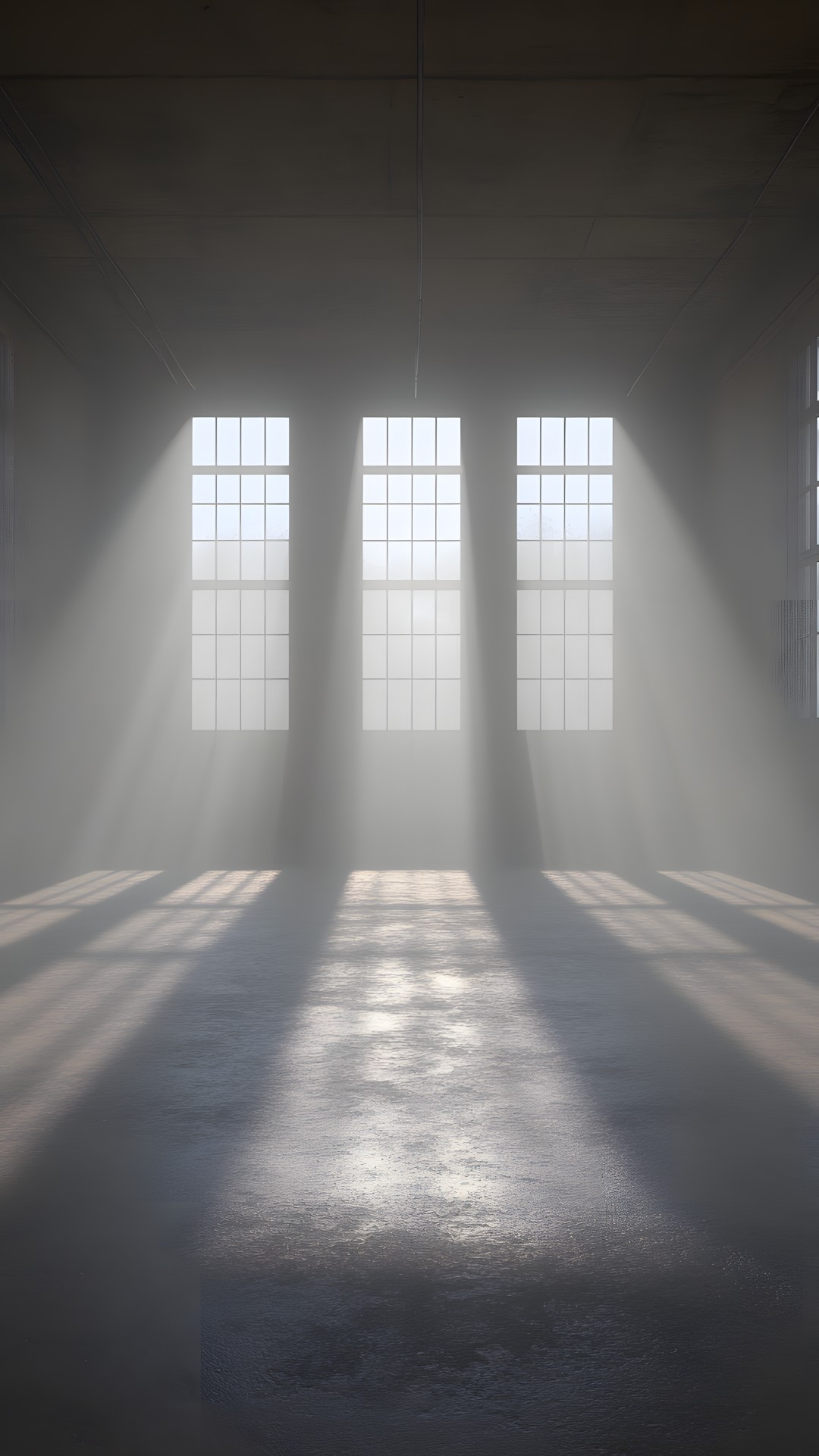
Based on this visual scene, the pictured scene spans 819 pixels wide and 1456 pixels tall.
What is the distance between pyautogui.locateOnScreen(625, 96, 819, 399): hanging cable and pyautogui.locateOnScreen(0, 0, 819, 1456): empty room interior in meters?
0.11

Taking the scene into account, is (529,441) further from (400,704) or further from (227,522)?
(227,522)

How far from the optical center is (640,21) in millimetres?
8109

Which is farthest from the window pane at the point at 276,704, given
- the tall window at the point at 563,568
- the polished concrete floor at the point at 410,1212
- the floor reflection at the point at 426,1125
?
the floor reflection at the point at 426,1125

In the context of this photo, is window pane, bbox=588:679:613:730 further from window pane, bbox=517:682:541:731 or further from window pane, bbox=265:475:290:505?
window pane, bbox=265:475:290:505

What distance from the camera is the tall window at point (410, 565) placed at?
16.2 metres

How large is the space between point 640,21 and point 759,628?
820 cm

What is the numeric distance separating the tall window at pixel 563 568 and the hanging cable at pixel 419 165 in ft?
10.6

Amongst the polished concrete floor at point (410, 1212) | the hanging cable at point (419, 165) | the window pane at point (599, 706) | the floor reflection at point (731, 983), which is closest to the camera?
the polished concrete floor at point (410, 1212)

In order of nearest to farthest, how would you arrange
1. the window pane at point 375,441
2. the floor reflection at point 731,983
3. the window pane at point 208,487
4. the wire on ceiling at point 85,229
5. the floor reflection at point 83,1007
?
1. the floor reflection at point 83,1007
2. the floor reflection at point 731,983
3. the wire on ceiling at point 85,229
4. the window pane at point 375,441
5. the window pane at point 208,487

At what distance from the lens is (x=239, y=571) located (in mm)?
16328

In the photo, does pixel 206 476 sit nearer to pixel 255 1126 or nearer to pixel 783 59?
pixel 783 59

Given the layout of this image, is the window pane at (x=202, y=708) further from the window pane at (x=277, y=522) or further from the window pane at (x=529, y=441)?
the window pane at (x=529, y=441)

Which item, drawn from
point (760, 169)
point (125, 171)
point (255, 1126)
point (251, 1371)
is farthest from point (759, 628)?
point (251, 1371)

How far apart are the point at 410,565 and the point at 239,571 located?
251 cm
